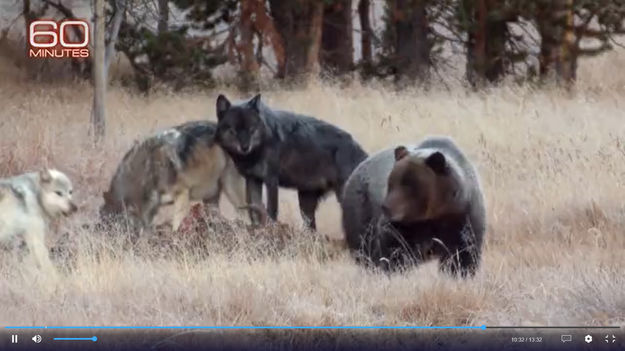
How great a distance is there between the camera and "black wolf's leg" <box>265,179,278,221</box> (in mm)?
6410

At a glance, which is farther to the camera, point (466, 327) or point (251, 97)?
point (251, 97)

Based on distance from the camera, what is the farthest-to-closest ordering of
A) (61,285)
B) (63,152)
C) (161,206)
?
(161,206) < (63,152) < (61,285)

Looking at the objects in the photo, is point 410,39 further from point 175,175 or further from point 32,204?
point 32,204

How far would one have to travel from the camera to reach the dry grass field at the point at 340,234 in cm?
445

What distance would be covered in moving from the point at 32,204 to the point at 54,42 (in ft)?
2.07

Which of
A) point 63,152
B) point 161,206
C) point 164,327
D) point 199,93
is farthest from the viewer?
point 199,93

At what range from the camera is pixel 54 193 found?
540 cm

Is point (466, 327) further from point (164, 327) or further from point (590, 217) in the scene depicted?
point (590, 217)

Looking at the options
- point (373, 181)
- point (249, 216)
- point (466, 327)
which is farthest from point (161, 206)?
point (466, 327)

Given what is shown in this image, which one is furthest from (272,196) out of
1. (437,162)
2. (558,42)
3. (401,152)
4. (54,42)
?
(558,42)

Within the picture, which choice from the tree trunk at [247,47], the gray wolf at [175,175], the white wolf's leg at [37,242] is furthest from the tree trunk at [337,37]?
the white wolf's leg at [37,242]

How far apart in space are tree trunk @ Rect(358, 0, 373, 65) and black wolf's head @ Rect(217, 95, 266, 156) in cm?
91

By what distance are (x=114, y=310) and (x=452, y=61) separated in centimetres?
341

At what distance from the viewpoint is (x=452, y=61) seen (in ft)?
24.3
